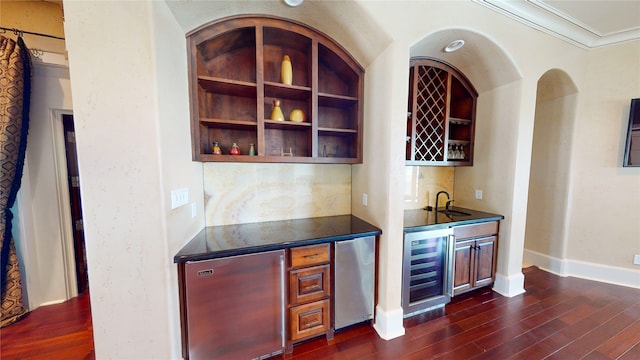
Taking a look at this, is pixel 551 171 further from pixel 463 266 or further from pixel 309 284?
pixel 309 284

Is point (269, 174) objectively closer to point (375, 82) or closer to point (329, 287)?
point (329, 287)

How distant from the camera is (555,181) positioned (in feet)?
8.92

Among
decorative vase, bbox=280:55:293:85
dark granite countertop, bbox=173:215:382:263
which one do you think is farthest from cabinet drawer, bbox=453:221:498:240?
decorative vase, bbox=280:55:293:85

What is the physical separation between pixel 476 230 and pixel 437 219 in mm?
431

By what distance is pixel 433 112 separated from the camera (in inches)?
90.8

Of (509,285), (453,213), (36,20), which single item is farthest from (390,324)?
(36,20)

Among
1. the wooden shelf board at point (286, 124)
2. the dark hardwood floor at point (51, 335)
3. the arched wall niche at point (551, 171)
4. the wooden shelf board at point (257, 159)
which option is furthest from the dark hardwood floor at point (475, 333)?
the wooden shelf board at point (286, 124)

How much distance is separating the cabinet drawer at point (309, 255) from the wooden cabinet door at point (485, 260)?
1690 mm

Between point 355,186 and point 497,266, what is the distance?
1.89 m

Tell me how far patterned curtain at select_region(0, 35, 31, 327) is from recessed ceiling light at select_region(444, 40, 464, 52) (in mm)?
3768

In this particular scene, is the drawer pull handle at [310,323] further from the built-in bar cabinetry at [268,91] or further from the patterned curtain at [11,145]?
the patterned curtain at [11,145]

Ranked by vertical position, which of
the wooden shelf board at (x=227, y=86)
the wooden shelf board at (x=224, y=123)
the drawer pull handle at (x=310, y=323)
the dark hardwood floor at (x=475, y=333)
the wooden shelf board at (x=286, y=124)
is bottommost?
the dark hardwood floor at (x=475, y=333)

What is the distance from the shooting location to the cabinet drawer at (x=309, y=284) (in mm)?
1540

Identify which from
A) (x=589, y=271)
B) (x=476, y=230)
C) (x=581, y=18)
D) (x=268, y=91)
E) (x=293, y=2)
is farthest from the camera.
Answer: (x=589, y=271)
